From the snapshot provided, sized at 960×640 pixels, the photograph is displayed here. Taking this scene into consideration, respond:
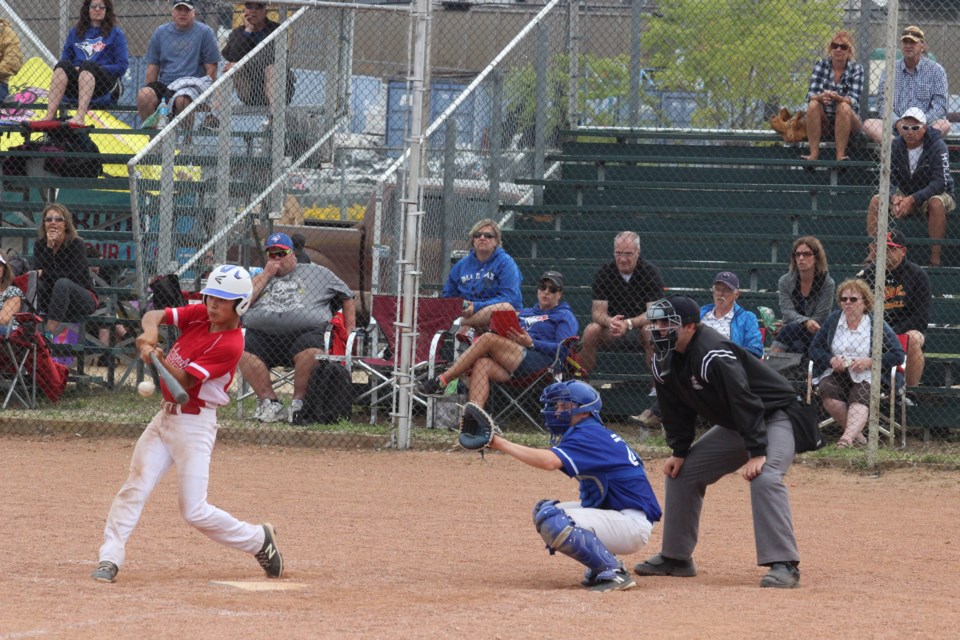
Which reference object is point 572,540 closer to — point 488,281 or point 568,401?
point 568,401

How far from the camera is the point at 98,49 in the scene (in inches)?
596

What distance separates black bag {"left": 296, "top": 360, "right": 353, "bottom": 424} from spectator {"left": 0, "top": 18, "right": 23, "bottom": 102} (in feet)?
19.3

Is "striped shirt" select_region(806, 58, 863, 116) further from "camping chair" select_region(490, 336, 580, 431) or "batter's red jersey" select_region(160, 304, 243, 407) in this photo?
"batter's red jersey" select_region(160, 304, 243, 407)

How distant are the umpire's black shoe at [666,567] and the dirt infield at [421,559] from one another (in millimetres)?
107

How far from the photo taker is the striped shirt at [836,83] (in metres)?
14.3

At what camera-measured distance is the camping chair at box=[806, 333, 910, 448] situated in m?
11.1

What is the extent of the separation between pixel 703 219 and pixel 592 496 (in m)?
7.57

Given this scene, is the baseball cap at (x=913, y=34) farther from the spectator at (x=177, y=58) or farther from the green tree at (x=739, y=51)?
the spectator at (x=177, y=58)

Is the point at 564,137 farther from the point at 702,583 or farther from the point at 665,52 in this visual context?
the point at 702,583

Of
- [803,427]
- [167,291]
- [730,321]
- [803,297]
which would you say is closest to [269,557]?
[803,427]

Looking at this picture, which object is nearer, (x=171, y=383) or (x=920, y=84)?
(x=171, y=383)

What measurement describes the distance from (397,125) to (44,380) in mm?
4926

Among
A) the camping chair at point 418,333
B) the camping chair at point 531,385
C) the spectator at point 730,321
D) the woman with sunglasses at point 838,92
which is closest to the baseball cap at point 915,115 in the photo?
the woman with sunglasses at point 838,92

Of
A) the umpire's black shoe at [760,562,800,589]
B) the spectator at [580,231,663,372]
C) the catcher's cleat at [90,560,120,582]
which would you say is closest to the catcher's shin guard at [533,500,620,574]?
the umpire's black shoe at [760,562,800,589]
